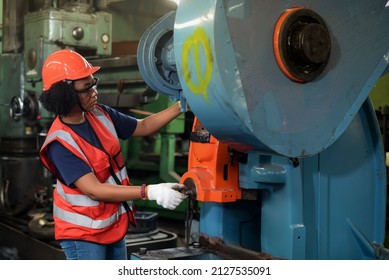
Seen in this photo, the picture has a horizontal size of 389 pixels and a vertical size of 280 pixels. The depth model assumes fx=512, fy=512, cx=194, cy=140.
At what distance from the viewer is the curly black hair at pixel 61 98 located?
1.71 metres

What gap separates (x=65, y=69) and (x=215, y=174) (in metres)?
0.65

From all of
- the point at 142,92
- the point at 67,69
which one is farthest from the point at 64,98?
the point at 142,92

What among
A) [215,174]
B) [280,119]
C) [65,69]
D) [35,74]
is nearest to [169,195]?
[215,174]

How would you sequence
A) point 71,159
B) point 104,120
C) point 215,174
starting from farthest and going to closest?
1. point 104,120
2. point 71,159
3. point 215,174

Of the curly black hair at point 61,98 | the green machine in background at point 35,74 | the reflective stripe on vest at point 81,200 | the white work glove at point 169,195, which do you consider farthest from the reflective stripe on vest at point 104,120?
the green machine in background at point 35,74

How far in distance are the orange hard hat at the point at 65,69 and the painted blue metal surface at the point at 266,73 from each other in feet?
1.98

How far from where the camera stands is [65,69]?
68.8 inches

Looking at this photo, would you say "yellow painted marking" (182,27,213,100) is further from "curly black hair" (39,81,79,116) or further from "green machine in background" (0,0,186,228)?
"green machine in background" (0,0,186,228)

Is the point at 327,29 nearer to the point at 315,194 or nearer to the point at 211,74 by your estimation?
the point at 211,74

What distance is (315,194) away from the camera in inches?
62.5

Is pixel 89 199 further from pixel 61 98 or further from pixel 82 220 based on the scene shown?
pixel 61 98

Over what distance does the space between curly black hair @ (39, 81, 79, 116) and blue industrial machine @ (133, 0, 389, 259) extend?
0.28 metres

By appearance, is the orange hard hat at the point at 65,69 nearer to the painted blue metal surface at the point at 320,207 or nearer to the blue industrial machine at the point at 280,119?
the blue industrial machine at the point at 280,119
